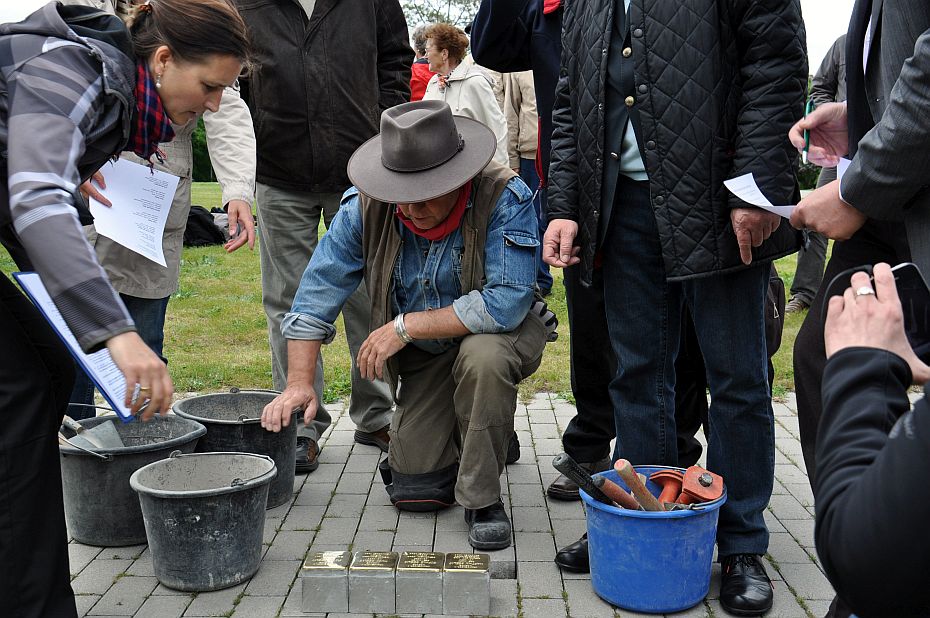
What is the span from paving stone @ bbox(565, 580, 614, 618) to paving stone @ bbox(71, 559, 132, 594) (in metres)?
1.54

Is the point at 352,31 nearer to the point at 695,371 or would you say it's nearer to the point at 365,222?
the point at 365,222

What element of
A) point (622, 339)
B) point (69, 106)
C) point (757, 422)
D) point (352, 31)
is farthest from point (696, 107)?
point (352, 31)

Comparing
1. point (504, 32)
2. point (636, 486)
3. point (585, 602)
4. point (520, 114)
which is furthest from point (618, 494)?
point (520, 114)

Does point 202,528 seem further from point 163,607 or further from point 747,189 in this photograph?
point 747,189

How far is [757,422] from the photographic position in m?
2.91

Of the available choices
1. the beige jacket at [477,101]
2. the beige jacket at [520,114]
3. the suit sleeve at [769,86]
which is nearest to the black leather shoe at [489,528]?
the suit sleeve at [769,86]

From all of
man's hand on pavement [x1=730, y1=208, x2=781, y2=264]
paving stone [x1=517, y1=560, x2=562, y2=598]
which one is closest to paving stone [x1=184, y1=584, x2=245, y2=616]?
paving stone [x1=517, y1=560, x2=562, y2=598]

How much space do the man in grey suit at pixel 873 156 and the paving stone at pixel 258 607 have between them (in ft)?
5.54

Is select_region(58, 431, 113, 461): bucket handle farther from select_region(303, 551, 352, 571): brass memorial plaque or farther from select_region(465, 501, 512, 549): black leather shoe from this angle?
select_region(465, 501, 512, 549): black leather shoe

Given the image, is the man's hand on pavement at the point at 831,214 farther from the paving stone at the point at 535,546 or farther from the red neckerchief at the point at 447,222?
the paving stone at the point at 535,546

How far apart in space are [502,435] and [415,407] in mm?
457

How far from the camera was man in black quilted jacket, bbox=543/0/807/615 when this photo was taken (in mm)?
2693

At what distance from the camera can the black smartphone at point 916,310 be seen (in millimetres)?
1693

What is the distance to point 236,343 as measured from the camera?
700cm
